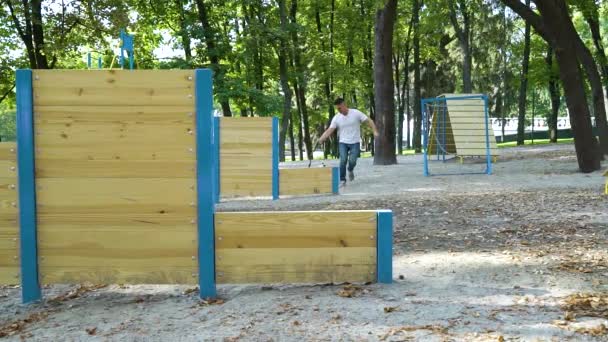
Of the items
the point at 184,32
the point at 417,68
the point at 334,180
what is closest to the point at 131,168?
the point at 334,180

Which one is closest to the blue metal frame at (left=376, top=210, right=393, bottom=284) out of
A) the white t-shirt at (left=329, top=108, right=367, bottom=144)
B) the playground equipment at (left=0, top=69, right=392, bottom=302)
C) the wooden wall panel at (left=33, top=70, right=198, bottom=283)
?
the playground equipment at (left=0, top=69, right=392, bottom=302)

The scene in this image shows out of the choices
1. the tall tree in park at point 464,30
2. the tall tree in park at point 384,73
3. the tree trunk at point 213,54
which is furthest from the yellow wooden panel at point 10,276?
the tall tree in park at point 464,30

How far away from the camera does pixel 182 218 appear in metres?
4.14

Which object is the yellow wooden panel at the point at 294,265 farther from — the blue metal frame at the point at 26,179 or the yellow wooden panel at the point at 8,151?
the yellow wooden panel at the point at 8,151

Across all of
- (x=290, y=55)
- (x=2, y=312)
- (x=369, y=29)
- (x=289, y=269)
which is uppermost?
(x=369, y=29)

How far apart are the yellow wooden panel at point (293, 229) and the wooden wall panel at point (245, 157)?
19.9 feet

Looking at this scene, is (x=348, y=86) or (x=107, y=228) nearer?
(x=107, y=228)

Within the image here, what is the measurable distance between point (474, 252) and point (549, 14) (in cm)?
848

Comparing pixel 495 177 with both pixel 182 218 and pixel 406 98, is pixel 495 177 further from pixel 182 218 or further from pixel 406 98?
pixel 406 98

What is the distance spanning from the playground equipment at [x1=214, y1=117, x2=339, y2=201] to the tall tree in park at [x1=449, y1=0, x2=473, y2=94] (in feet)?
65.5

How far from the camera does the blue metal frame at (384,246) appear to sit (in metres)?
4.25

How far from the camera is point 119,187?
4121 mm

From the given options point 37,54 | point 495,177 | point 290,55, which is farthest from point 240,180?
point 290,55

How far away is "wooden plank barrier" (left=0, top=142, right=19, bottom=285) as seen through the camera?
4219 millimetres
